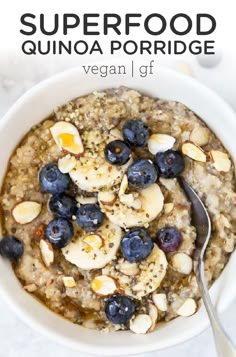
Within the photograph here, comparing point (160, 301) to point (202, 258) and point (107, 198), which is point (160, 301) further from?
point (107, 198)

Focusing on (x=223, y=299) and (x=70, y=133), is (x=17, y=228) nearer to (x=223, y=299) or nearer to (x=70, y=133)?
(x=70, y=133)

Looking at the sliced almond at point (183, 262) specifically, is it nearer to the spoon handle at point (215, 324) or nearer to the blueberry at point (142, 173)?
the spoon handle at point (215, 324)

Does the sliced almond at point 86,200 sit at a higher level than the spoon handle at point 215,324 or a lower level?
higher

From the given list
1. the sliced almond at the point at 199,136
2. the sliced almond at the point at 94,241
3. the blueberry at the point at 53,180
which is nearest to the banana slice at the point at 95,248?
the sliced almond at the point at 94,241

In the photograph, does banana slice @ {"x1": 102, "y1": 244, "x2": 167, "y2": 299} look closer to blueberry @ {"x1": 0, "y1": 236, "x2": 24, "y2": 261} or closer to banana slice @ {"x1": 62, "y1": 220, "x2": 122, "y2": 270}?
banana slice @ {"x1": 62, "y1": 220, "x2": 122, "y2": 270}

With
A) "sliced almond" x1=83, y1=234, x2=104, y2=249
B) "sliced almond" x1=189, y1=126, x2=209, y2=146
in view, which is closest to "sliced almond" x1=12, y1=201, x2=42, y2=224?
"sliced almond" x1=83, y1=234, x2=104, y2=249

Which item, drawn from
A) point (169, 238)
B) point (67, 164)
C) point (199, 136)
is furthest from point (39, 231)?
point (199, 136)
